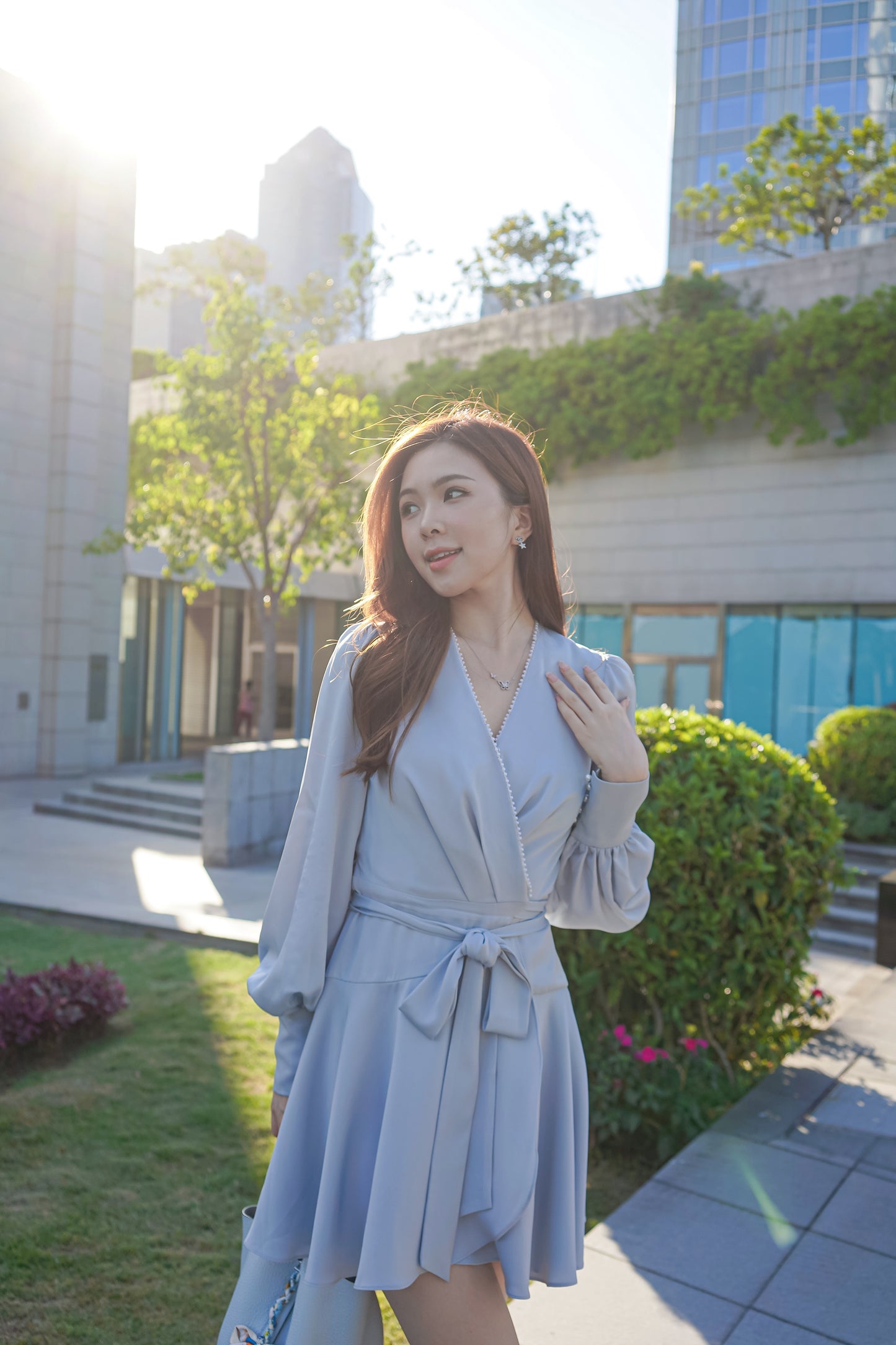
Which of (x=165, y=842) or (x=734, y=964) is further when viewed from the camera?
(x=165, y=842)

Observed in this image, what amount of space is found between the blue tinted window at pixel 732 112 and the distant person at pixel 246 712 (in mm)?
42799

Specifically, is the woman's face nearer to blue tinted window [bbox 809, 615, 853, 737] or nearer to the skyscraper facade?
blue tinted window [bbox 809, 615, 853, 737]

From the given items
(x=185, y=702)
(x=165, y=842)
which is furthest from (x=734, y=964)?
(x=185, y=702)

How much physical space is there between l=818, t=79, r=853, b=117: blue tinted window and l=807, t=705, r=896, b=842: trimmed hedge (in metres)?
46.3

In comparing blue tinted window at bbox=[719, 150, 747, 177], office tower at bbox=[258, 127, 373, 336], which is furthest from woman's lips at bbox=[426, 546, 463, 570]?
office tower at bbox=[258, 127, 373, 336]

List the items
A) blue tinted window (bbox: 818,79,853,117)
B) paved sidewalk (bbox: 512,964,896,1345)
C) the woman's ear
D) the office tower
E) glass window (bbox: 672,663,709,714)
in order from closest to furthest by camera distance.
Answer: the woman's ear < paved sidewalk (bbox: 512,964,896,1345) < glass window (bbox: 672,663,709,714) < blue tinted window (bbox: 818,79,853,117) < the office tower

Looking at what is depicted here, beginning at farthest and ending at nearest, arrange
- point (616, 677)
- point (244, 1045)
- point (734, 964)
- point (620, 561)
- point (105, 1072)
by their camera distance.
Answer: point (620, 561) → point (244, 1045) → point (105, 1072) → point (734, 964) → point (616, 677)

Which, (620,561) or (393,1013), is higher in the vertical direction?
(620,561)

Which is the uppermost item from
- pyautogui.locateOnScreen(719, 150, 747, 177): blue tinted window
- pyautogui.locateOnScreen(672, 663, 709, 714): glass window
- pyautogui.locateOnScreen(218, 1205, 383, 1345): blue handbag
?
pyautogui.locateOnScreen(719, 150, 747, 177): blue tinted window

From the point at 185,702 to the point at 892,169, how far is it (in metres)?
17.3

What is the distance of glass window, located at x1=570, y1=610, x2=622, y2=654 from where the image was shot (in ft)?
63.0

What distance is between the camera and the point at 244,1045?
4.97 m

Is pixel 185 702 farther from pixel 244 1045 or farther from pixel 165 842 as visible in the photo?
pixel 244 1045

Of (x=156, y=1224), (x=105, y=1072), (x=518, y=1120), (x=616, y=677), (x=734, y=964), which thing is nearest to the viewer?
(x=518, y=1120)
